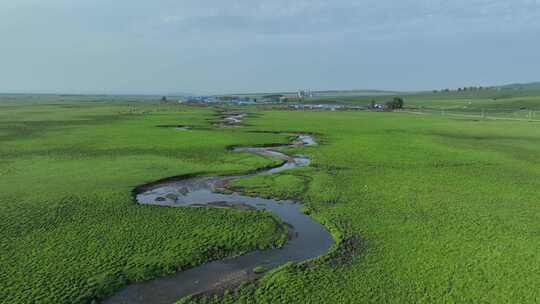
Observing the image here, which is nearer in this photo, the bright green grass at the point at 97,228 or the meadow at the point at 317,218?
the meadow at the point at 317,218

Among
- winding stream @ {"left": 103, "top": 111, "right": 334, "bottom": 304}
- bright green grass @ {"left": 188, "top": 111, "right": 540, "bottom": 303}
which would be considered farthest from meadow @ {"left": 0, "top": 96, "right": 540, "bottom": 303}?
winding stream @ {"left": 103, "top": 111, "right": 334, "bottom": 304}

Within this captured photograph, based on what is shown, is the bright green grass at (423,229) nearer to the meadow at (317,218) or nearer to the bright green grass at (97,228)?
the meadow at (317,218)

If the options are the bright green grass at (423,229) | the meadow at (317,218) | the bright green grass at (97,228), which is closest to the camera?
the bright green grass at (423,229)

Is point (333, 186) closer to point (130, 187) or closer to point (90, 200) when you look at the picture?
point (130, 187)

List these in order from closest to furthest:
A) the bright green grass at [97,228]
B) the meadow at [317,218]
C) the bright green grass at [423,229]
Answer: the bright green grass at [423,229]
the meadow at [317,218]
the bright green grass at [97,228]

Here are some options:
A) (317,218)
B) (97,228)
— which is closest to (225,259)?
(317,218)

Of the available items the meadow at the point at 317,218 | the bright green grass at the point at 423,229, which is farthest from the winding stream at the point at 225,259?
the bright green grass at the point at 423,229

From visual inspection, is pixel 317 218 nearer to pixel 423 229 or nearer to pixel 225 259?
pixel 423 229
